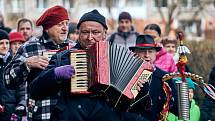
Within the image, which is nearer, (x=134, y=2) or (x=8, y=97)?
(x=8, y=97)

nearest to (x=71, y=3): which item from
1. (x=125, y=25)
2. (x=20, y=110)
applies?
(x=125, y=25)

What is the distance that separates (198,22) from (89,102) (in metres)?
48.3

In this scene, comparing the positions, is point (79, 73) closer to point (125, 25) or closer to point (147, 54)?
point (147, 54)

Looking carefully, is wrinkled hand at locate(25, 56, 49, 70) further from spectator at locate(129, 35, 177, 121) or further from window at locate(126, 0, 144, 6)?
window at locate(126, 0, 144, 6)

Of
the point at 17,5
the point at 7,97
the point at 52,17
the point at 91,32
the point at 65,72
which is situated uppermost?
the point at 17,5

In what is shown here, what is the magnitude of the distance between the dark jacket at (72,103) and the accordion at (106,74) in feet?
0.30

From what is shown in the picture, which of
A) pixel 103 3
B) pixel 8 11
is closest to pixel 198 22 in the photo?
pixel 103 3

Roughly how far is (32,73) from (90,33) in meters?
1.16

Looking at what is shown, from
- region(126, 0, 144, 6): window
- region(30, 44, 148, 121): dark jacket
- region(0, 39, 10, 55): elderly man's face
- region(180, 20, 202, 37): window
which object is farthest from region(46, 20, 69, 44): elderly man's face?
region(126, 0, 144, 6): window

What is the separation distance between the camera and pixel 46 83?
5660 mm

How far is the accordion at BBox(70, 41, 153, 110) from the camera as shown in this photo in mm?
5438

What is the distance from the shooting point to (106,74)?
5.45 meters

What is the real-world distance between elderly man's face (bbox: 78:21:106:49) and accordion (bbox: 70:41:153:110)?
189mm

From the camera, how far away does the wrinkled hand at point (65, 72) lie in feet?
17.9
